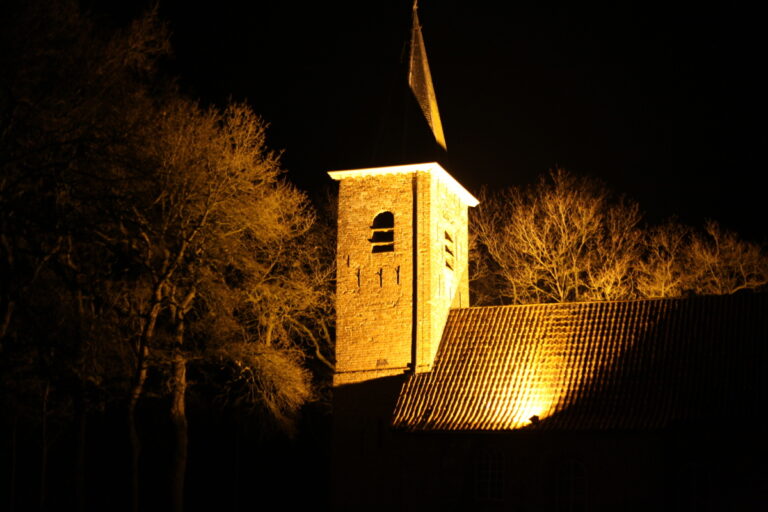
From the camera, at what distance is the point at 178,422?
74.9ft

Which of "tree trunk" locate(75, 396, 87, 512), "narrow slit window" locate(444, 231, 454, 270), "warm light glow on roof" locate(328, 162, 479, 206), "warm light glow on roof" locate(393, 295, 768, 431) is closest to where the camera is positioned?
"tree trunk" locate(75, 396, 87, 512)

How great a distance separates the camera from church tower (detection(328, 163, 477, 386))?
Answer: 27.2 m

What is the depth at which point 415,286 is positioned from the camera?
27.3m

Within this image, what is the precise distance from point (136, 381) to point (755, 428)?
13.0 m

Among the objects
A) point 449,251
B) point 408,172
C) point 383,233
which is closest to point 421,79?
point 408,172

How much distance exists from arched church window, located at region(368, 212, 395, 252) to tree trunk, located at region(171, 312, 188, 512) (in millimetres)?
6779

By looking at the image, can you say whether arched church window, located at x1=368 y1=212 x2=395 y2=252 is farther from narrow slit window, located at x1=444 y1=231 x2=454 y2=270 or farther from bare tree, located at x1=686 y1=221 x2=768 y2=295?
bare tree, located at x1=686 y1=221 x2=768 y2=295

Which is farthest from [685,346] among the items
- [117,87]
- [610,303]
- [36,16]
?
[36,16]

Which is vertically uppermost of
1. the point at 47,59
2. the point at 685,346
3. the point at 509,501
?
the point at 47,59

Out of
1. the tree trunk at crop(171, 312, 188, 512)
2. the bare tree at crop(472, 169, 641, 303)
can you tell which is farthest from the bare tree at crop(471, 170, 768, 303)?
the tree trunk at crop(171, 312, 188, 512)

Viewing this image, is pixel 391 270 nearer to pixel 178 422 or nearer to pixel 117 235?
pixel 178 422

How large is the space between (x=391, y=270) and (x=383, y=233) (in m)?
1.18

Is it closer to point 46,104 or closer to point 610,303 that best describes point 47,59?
point 46,104

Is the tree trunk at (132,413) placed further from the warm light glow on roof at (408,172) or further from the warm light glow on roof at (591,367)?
the warm light glow on roof at (408,172)
